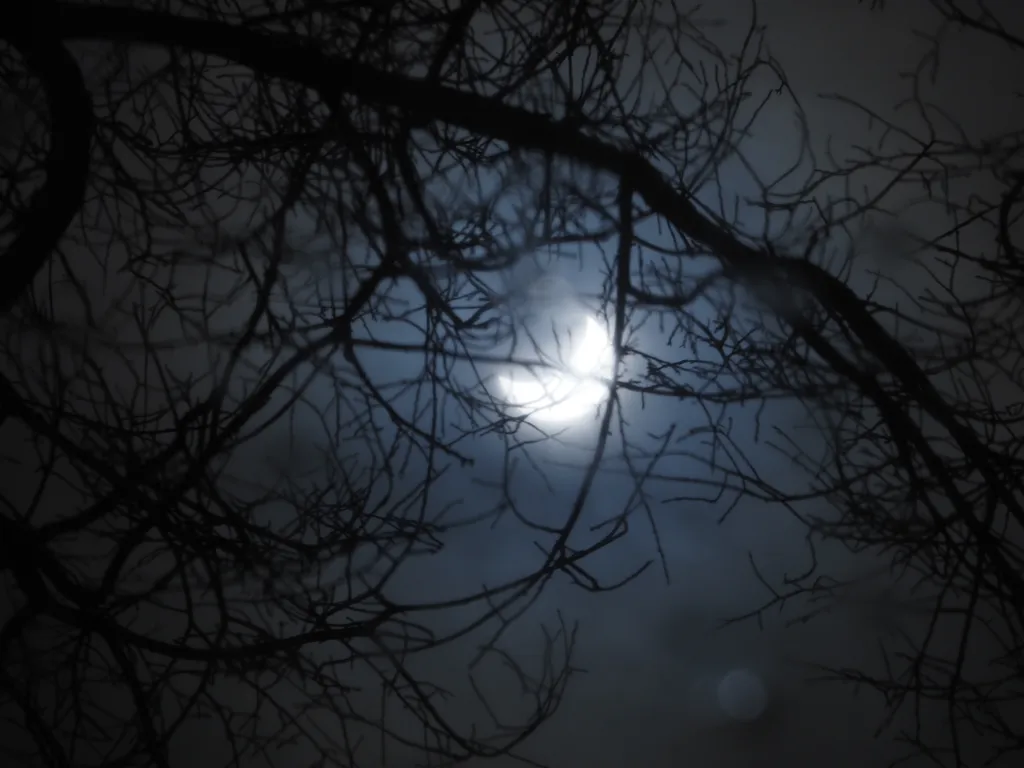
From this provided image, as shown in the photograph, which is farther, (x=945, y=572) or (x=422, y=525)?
(x=945, y=572)

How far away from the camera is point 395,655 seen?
230 cm

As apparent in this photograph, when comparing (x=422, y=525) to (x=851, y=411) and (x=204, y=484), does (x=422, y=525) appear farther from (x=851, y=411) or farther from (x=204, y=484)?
(x=851, y=411)

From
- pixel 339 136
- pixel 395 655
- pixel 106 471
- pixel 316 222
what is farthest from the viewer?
pixel 316 222

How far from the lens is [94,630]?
2.43m

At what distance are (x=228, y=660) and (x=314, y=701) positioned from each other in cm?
33

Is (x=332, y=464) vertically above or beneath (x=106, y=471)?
above

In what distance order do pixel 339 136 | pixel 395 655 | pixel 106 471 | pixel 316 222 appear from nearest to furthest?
pixel 106 471, pixel 395 655, pixel 339 136, pixel 316 222

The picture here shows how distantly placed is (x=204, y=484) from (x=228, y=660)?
19.9 inches

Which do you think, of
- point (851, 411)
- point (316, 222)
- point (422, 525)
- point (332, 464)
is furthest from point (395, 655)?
point (851, 411)

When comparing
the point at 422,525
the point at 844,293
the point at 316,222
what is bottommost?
the point at 422,525

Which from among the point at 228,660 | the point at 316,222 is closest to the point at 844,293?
the point at 316,222

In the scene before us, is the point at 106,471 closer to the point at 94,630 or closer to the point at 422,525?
the point at 94,630

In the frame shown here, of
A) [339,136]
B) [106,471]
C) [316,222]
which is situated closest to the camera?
[106,471]

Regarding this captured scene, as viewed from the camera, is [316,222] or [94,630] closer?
[94,630]
